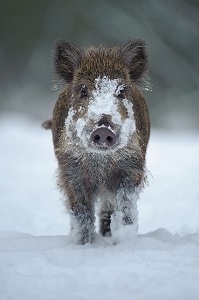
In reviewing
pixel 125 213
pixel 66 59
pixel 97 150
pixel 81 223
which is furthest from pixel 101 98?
pixel 81 223

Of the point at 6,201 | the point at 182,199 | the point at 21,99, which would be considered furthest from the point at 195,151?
the point at 21,99

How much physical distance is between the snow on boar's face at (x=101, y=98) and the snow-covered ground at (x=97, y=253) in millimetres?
640

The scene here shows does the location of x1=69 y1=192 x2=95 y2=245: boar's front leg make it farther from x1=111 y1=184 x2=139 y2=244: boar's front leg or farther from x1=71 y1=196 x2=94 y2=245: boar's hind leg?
x1=111 y1=184 x2=139 y2=244: boar's front leg

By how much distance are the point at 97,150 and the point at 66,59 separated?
1115 millimetres

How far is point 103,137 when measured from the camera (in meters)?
3.89

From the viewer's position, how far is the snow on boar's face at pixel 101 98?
406cm

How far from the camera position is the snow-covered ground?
2.90 meters

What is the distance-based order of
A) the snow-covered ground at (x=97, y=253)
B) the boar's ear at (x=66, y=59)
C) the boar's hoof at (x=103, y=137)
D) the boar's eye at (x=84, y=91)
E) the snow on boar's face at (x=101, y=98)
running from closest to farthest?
the snow-covered ground at (x=97, y=253)
the boar's hoof at (x=103, y=137)
the snow on boar's face at (x=101, y=98)
the boar's eye at (x=84, y=91)
the boar's ear at (x=66, y=59)

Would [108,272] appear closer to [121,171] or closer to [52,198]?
[121,171]

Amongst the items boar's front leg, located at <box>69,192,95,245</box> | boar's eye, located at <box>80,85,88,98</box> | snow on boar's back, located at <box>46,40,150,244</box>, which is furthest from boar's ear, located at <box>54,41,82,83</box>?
boar's front leg, located at <box>69,192,95,245</box>

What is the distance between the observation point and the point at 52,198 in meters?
8.21

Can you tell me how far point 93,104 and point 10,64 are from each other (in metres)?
13.8

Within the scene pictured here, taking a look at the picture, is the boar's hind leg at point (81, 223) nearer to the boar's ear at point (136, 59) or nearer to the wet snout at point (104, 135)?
the wet snout at point (104, 135)

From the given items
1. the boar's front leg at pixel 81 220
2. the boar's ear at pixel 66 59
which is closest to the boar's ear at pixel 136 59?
the boar's ear at pixel 66 59
